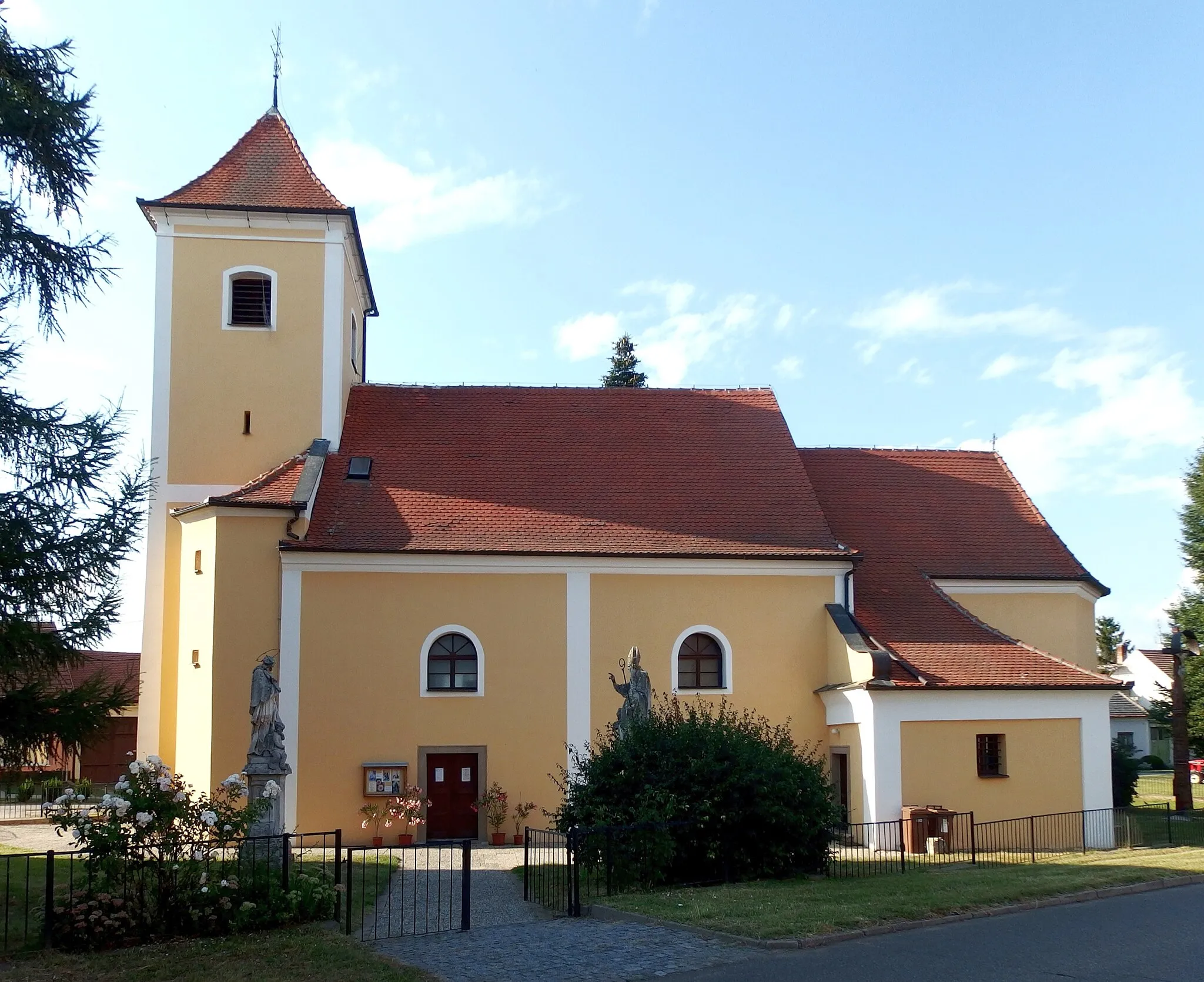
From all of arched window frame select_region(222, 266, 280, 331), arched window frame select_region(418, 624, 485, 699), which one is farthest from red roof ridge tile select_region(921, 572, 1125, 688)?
arched window frame select_region(222, 266, 280, 331)

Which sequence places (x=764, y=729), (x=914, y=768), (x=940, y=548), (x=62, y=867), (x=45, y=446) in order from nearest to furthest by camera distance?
(x=45, y=446) → (x=62, y=867) → (x=764, y=729) → (x=914, y=768) → (x=940, y=548)

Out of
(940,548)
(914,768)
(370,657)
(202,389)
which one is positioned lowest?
(914,768)

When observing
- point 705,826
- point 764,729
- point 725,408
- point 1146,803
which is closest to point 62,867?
point 705,826

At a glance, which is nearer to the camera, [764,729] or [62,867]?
[62,867]

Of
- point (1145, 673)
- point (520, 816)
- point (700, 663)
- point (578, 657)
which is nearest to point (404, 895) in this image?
point (520, 816)

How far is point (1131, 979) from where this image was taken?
10.4 meters

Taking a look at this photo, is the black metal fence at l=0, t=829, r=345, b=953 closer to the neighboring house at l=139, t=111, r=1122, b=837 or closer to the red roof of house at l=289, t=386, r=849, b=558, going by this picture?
the neighboring house at l=139, t=111, r=1122, b=837

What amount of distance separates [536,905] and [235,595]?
395 inches

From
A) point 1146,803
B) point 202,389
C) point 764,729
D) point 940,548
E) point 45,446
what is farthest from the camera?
point 1146,803

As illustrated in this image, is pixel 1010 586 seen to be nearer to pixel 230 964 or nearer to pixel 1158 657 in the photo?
pixel 230 964

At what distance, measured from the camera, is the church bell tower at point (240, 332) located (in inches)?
980

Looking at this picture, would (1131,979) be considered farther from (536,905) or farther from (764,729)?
(764,729)

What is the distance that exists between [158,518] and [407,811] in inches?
316

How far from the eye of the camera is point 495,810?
885 inches
